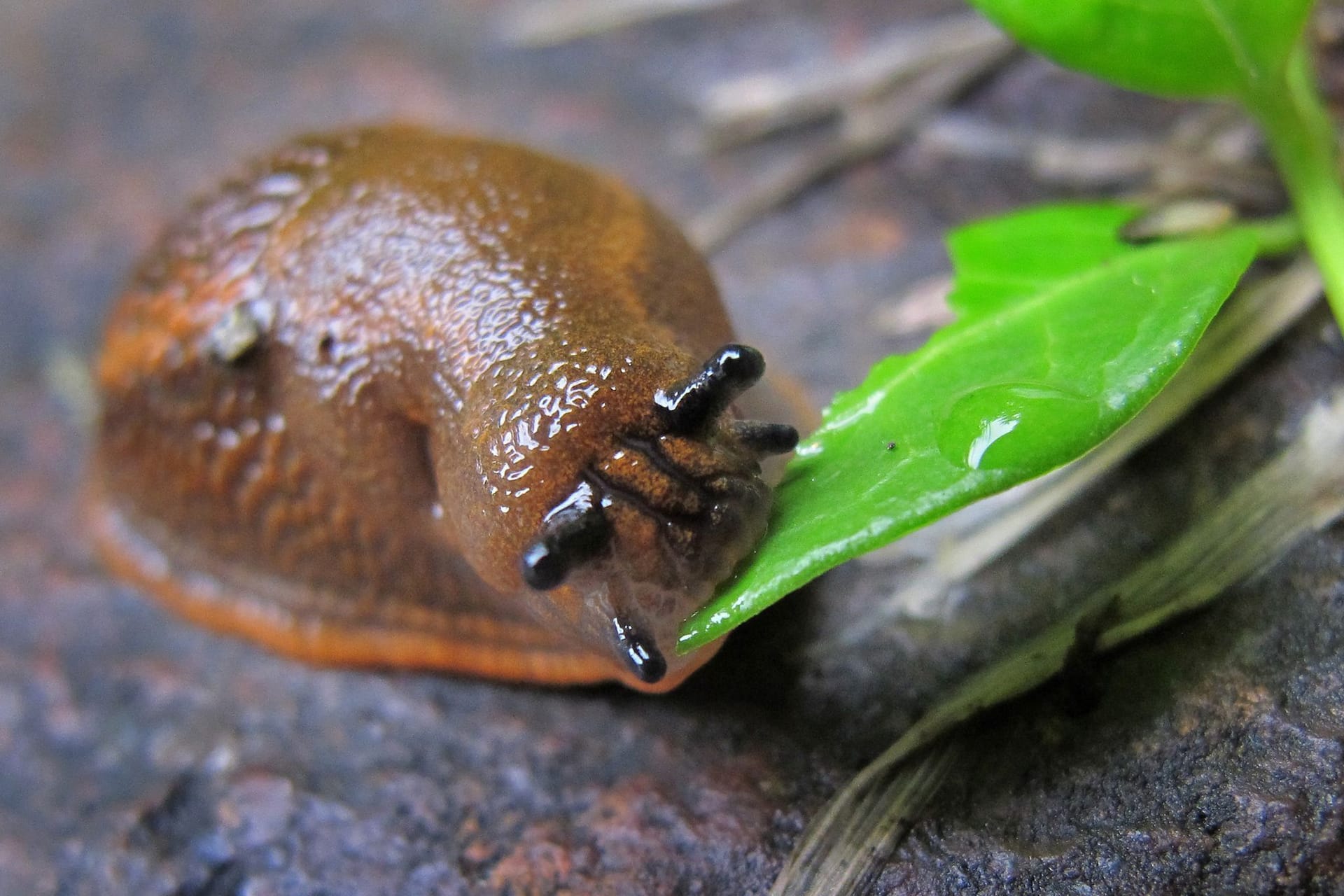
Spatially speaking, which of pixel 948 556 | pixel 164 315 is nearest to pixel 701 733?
pixel 948 556

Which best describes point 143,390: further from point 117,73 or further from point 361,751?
point 117,73

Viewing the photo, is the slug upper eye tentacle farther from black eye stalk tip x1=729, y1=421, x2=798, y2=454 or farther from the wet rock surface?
the wet rock surface

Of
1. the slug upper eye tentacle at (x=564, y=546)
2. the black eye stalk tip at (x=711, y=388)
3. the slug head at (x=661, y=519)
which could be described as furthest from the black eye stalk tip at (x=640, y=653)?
the black eye stalk tip at (x=711, y=388)

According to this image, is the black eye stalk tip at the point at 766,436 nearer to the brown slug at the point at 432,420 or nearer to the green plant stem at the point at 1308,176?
the brown slug at the point at 432,420

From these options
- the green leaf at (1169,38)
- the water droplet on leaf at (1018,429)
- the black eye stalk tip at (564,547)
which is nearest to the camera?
the water droplet on leaf at (1018,429)

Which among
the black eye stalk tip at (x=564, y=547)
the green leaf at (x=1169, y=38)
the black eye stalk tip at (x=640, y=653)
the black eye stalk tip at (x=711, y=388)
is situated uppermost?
the green leaf at (x=1169, y=38)

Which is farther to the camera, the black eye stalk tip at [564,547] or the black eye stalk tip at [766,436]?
the black eye stalk tip at [766,436]

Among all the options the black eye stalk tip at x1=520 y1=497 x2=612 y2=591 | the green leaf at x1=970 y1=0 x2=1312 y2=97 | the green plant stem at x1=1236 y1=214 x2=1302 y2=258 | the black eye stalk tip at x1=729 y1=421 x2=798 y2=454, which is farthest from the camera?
the green plant stem at x1=1236 y1=214 x2=1302 y2=258

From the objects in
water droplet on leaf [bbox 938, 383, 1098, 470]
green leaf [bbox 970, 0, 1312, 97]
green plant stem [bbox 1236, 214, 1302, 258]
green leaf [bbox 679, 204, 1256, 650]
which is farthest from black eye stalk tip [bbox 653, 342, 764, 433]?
green plant stem [bbox 1236, 214, 1302, 258]
